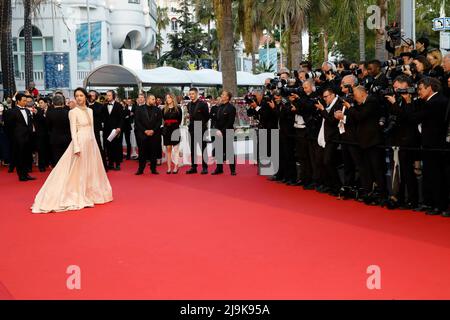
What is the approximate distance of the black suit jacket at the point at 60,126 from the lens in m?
12.8

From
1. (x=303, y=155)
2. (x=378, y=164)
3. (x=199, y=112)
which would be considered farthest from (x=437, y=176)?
(x=199, y=112)

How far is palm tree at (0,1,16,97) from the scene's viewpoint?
2320 cm

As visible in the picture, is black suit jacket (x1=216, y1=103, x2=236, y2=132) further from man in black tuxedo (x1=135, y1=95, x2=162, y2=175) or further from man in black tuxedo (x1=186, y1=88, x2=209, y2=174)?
man in black tuxedo (x1=135, y1=95, x2=162, y2=175)

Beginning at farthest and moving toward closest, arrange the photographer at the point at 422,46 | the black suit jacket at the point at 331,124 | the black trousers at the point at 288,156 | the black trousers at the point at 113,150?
the black trousers at the point at 113,150, the black trousers at the point at 288,156, the black suit jacket at the point at 331,124, the photographer at the point at 422,46

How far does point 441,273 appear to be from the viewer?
624cm

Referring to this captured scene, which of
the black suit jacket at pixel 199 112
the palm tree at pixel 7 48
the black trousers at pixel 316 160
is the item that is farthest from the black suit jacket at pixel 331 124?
the palm tree at pixel 7 48

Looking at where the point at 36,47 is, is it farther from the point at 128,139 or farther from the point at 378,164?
the point at 378,164

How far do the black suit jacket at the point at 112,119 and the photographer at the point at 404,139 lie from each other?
28.8 ft

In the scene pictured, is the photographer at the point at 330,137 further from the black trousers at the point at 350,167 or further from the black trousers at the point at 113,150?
the black trousers at the point at 113,150

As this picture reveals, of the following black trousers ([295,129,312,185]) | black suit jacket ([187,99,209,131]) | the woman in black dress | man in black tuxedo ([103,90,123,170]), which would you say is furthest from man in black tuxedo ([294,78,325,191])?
man in black tuxedo ([103,90,123,170])

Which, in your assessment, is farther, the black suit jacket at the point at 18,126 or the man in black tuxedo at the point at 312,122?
the black suit jacket at the point at 18,126

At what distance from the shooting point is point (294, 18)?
A: 25281 mm

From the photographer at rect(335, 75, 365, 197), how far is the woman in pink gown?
13.8 ft
